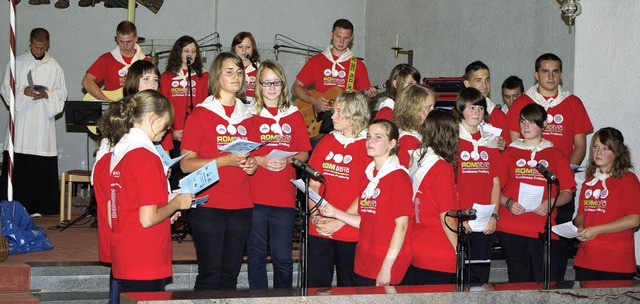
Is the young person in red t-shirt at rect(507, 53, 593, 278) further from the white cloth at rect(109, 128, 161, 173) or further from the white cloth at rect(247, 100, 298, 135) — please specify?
the white cloth at rect(109, 128, 161, 173)

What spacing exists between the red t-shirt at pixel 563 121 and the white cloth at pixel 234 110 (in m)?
2.59

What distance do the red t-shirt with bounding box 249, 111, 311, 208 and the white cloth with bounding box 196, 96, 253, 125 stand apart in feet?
0.50

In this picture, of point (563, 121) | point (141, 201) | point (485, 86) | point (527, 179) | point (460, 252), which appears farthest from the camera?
point (563, 121)

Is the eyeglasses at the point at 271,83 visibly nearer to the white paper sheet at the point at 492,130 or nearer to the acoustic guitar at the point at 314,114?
the white paper sheet at the point at 492,130

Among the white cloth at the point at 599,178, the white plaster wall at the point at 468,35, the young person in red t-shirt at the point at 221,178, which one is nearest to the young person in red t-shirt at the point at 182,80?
the young person in red t-shirt at the point at 221,178

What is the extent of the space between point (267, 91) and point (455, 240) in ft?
5.03

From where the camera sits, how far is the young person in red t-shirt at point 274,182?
590 centimetres

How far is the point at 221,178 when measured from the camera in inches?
215

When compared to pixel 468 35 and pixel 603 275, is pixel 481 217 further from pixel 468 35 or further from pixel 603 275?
pixel 468 35

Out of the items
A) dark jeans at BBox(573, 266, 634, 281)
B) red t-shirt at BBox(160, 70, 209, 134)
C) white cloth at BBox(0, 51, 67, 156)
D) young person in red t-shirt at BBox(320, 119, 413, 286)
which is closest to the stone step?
red t-shirt at BBox(160, 70, 209, 134)

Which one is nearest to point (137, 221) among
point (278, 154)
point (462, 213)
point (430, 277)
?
point (278, 154)

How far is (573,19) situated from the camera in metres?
8.62

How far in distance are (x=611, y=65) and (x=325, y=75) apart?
95.5 inches

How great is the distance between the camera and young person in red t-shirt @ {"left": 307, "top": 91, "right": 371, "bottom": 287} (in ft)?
18.5
